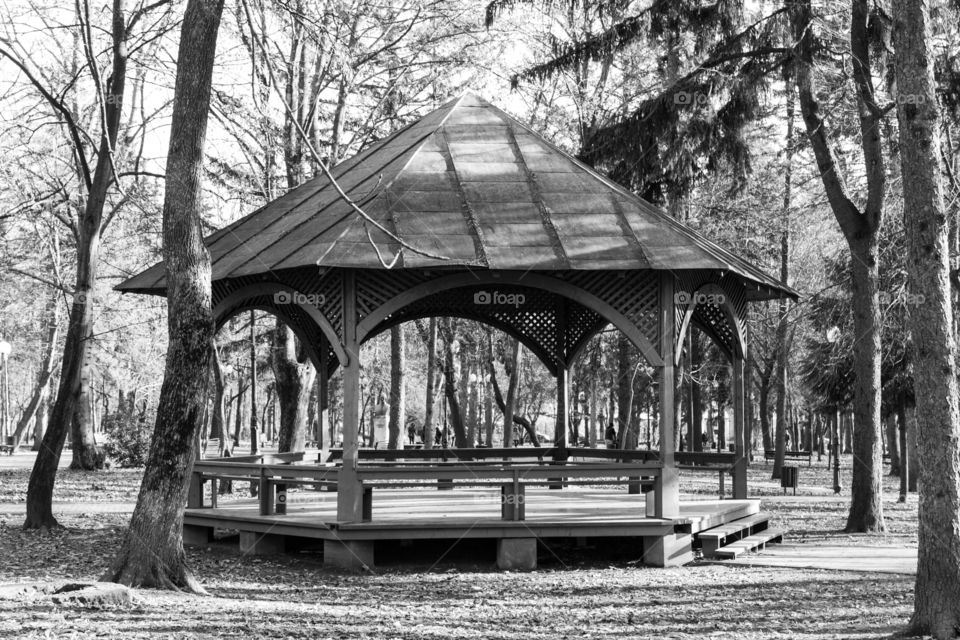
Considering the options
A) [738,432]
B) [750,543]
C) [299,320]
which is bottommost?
[750,543]

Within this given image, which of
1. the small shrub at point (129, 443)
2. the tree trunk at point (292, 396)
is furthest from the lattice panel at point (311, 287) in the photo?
the small shrub at point (129, 443)

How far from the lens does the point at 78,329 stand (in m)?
15.9

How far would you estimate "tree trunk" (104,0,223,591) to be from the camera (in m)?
10.0

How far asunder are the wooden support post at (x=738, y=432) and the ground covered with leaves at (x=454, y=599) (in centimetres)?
148

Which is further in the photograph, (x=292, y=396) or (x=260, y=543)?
(x=292, y=396)

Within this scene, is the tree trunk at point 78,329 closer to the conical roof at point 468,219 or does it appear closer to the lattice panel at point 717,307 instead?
the conical roof at point 468,219

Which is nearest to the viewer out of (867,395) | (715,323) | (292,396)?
(715,323)

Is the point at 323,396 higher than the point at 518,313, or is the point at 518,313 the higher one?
the point at 518,313

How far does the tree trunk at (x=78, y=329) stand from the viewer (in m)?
15.2

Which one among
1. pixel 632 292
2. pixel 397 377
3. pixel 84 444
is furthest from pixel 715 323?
pixel 84 444

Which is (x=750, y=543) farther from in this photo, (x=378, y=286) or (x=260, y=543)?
(x=260, y=543)

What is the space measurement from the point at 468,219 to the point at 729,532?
581 centimetres

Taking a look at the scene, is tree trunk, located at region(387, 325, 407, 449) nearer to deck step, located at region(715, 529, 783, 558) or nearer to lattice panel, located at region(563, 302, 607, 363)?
lattice panel, located at region(563, 302, 607, 363)

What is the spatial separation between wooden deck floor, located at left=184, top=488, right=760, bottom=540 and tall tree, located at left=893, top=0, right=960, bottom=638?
4.95 metres
